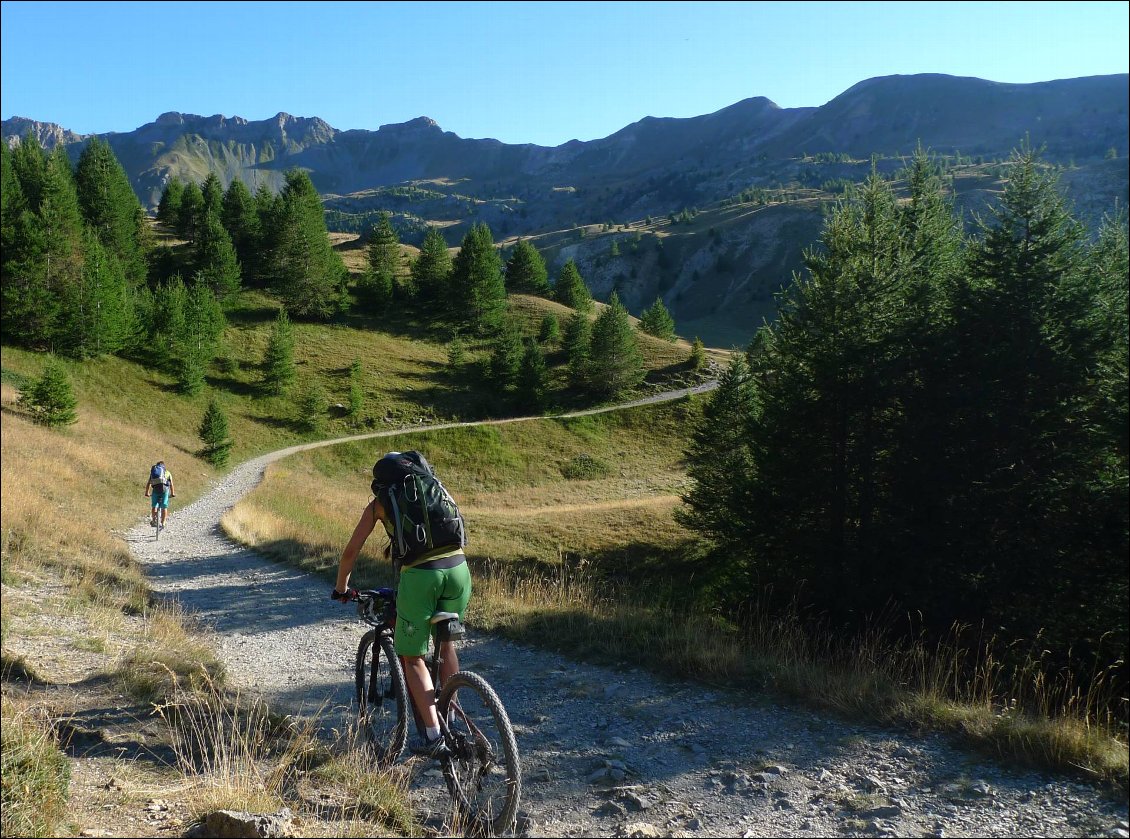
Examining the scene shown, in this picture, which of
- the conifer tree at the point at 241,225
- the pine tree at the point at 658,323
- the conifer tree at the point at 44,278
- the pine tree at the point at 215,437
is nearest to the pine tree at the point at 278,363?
the pine tree at the point at 215,437

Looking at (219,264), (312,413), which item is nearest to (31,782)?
(312,413)

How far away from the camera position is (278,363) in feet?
174

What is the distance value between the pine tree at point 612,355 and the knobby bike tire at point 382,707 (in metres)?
57.6

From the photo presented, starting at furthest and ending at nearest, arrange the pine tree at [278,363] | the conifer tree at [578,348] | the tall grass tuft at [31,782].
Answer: the conifer tree at [578,348] < the pine tree at [278,363] < the tall grass tuft at [31,782]

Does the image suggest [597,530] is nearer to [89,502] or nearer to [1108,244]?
[89,502]

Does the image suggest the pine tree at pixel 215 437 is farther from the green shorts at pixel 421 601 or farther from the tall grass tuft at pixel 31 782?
the green shorts at pixel 421 601

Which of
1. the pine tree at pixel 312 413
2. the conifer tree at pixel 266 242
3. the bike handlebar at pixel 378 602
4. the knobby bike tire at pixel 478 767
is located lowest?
→ the pine tree at pixel 312 413

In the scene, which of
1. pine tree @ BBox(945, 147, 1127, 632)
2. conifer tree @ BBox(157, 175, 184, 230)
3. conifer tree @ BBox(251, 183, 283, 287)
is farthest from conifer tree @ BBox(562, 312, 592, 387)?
pine tree @ BBox(945, 147, 1127, 632)

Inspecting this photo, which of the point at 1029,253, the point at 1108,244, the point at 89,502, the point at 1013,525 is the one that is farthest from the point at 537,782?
the point at 89,502

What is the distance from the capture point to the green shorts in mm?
4148

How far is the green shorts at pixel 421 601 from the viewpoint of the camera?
415 cm

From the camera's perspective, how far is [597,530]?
30297 millimetres

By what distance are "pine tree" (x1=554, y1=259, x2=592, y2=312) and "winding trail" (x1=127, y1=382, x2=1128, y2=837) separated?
74.4 meters

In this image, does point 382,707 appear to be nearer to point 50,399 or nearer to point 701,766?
point 701,766
